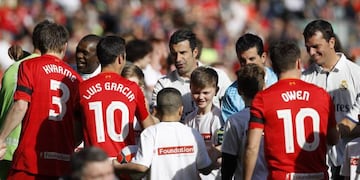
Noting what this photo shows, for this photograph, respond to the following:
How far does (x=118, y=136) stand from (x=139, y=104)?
39cm

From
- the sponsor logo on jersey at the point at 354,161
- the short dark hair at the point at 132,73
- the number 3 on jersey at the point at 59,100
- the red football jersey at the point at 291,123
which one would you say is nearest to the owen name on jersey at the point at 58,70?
the number 3 on jersey at the point at 59,100

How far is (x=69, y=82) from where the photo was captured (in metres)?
12.6

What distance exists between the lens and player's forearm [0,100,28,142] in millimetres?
12183

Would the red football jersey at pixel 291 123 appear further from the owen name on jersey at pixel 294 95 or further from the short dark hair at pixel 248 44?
the short dark hair at pixel 248 44

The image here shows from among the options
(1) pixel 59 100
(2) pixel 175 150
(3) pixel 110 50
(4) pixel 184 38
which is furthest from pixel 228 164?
(4) pixel 184 38

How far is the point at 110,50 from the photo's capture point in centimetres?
1227

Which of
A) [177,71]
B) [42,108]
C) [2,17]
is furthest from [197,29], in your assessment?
[42,108]

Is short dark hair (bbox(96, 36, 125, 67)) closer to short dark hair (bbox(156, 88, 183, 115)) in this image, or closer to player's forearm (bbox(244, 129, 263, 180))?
short dark hair (bbox(156, 88, 183, 115))

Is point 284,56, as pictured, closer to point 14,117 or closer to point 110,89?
point 110,89

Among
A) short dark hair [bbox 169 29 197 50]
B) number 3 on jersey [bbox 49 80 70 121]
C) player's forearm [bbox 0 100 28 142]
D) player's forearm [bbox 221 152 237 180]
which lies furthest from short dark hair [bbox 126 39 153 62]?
player's forearm [bbox 221 152 237 180]

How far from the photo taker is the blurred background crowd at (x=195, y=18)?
100 ft

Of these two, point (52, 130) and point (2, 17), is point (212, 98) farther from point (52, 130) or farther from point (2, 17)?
point (2, 17)

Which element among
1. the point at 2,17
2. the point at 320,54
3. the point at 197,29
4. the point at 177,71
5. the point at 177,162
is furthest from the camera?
the point at 2,17

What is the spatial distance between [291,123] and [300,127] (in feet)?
0.32
